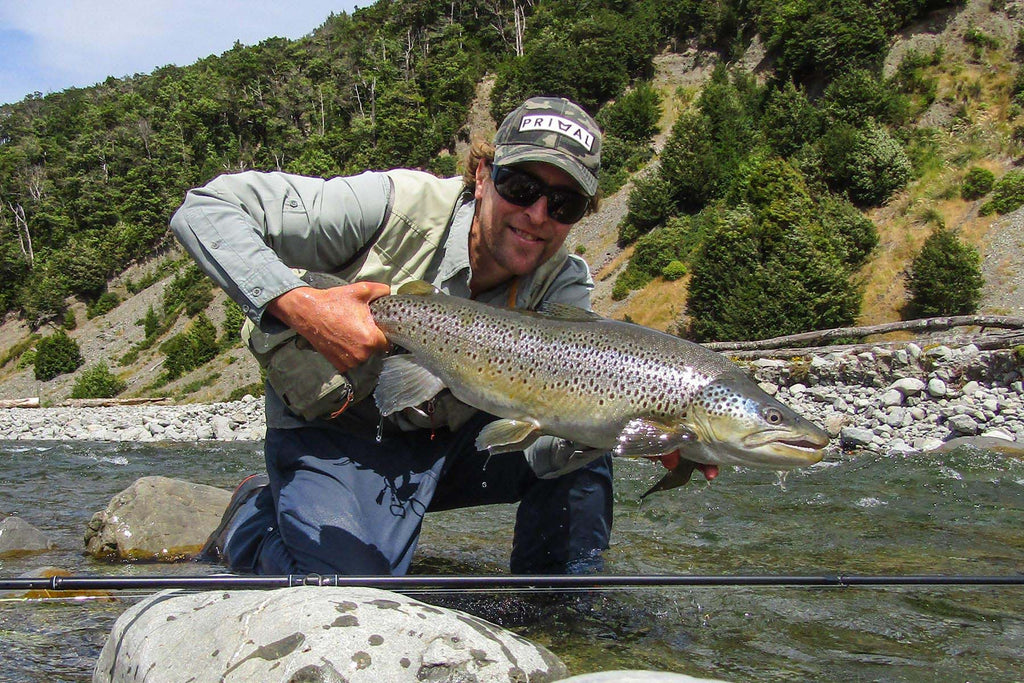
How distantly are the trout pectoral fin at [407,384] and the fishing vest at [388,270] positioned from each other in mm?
267

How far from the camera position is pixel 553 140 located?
147 inches

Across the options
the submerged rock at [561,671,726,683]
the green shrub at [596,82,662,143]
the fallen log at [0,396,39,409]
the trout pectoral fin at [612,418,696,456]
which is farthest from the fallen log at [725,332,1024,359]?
the fallen log at [0,396,39,409]

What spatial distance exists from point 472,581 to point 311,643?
0.80 m

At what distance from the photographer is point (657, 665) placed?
11.3 feet

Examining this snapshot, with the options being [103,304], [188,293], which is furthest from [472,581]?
[103,304]

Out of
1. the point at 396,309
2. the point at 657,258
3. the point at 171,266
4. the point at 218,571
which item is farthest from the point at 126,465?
the point at 171,266

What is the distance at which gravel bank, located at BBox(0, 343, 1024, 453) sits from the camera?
42.7 feet

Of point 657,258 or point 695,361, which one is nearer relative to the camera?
point 695,361

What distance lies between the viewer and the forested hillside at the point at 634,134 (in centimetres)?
2770

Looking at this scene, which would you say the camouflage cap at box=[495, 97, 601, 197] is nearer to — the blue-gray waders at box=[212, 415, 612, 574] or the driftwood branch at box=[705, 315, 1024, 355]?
the blue-gray waders at box=[212, 415, 612, 574]

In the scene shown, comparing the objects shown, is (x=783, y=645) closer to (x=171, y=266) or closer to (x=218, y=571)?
(x=218, y=571)

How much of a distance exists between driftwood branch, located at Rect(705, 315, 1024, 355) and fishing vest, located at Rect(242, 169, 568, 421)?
16849 millimetres

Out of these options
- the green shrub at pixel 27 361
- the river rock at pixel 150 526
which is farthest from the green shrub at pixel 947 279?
the green shrub at pixel 27 361

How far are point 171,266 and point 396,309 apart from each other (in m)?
72.8
